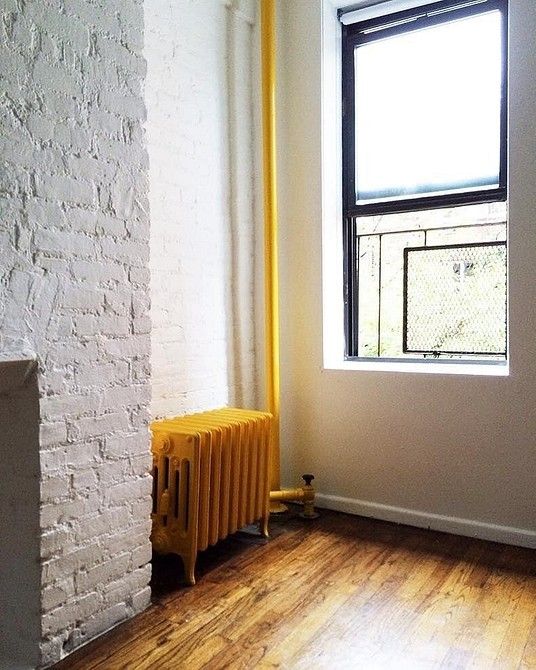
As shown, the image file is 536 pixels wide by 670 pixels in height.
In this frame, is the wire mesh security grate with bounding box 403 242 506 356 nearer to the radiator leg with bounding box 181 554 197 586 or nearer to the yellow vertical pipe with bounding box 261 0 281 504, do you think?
the yellow vertical pipe with bounding box 261 0 281 504

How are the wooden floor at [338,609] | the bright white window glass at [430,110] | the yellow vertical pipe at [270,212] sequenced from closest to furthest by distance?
the wooden floor at [338,609] → the bright white window glass at [430,110] → the yellow vertical pipe at [270,212]

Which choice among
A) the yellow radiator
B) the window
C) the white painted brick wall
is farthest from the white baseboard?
the white painted brick wall

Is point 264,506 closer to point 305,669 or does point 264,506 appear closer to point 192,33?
point 305,669

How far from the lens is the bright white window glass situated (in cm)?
288

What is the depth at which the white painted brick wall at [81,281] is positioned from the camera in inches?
65.9

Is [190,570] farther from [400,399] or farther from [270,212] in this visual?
[270,212]

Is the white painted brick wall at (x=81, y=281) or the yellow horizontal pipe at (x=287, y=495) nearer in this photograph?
the white painted brick wall at (x=81, y=281)

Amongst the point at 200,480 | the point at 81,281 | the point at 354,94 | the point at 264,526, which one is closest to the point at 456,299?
the point at 354,94

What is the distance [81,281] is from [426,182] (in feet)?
6.46

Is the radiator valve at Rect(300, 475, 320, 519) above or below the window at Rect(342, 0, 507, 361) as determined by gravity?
below

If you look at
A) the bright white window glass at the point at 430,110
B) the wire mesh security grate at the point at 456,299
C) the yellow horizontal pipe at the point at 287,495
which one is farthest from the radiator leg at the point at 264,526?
the bright white window glass at the point at 430,110

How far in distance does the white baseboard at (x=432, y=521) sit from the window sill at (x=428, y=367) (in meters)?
0.71

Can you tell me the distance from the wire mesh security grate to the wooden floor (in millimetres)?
973

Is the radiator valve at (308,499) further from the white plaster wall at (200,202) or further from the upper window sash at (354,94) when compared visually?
the upper window sash at (354,94)
